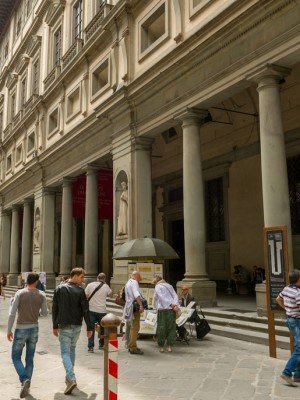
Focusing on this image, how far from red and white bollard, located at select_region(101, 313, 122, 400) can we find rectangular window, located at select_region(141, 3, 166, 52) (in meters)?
12.3

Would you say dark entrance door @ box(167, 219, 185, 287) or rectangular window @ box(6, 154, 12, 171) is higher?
rectangular window @ box(6, 154, 12, 171)

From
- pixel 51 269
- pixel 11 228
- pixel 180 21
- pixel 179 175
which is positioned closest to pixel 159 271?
pixel 180 21

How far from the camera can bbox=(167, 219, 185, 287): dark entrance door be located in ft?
66.5

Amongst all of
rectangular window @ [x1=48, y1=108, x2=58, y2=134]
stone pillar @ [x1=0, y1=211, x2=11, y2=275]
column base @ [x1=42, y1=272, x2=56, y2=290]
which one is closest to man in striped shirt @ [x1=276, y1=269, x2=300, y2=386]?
column base @ [x1=42, y1=272, x2=56, y2=290]

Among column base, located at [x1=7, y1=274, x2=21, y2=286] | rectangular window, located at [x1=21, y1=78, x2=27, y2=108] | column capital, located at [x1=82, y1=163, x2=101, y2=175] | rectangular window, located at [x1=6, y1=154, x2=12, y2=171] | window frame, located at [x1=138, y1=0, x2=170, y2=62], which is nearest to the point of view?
window frame, located at [x1=138, y1=0, x2=170, y2=62]

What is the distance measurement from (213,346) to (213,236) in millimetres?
10124

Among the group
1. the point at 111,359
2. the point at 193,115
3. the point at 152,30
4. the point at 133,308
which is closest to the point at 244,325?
the point at 133,308

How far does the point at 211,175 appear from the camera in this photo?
1856cm

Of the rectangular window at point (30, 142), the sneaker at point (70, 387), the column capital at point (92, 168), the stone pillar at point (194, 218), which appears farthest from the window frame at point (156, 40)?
the rectangular window at point (30, 142)

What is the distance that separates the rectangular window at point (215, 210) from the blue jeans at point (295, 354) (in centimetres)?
1216

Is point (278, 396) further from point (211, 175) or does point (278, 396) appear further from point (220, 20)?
point (211, 175)

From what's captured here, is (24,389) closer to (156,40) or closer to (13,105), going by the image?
(156,40)

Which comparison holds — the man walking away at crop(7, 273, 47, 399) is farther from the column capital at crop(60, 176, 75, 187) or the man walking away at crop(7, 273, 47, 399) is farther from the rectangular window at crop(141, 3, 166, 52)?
the column capital at crop(60, 176, 75, 187)

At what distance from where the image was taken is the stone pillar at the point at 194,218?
11675mm
